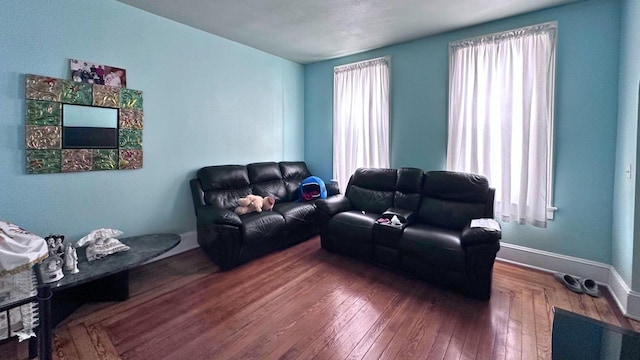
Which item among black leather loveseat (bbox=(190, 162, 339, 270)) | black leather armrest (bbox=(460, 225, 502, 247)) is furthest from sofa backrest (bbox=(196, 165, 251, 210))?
black leather armrest (bbox=(460, 225, 502, 247))

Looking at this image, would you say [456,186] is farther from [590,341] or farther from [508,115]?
[590,341]

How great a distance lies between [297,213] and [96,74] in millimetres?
2569

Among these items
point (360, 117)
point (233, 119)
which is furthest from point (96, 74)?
point (360, 117)

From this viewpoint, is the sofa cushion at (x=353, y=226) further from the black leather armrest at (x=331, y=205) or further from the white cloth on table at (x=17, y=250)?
the white cloth on table at (x=17, y=250)

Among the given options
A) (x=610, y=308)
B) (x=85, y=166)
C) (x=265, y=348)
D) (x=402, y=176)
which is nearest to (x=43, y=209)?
(x=85, y=166)

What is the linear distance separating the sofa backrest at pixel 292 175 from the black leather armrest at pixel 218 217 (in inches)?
52.9

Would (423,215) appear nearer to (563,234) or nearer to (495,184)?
(495,184)

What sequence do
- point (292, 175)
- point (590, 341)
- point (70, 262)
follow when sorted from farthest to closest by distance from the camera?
1. point (292, 175)
2. point (70, 262)
3. point (590, 341)

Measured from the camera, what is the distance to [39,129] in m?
2.41

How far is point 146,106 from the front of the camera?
3102 mm

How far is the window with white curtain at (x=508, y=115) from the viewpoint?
2885 millimetres

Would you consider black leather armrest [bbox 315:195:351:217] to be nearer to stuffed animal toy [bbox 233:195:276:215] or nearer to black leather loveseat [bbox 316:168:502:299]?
black leather loveseat [bbox 316:168:502:299]

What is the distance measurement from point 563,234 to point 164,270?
419 cm

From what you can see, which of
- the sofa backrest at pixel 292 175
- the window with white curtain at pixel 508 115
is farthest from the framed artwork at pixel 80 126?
the window with white curtain at pixel 508 115
